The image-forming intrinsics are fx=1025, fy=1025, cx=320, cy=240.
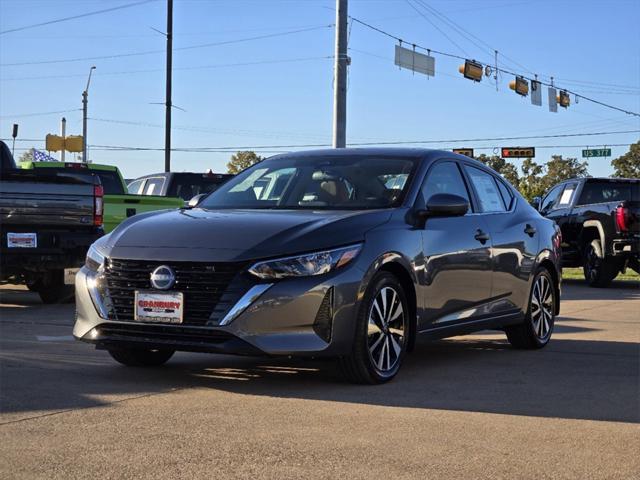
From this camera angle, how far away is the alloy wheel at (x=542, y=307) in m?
9.10

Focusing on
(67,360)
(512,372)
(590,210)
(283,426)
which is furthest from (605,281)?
(283,426)

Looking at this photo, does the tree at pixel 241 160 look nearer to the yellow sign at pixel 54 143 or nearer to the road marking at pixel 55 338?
the yellow sign at pixel 54 143

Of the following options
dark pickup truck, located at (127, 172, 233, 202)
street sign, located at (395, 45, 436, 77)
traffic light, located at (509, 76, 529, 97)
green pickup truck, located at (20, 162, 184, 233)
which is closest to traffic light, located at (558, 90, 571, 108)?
traffic light, located at (509, 76, 529, 97)

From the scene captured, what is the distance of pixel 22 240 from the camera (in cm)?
1203

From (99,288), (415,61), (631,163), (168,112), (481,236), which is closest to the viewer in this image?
(99,288)

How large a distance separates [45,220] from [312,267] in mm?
6731

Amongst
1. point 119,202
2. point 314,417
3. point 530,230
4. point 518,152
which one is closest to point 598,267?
point 119,202

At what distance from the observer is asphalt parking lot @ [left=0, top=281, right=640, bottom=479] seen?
4.54 meters

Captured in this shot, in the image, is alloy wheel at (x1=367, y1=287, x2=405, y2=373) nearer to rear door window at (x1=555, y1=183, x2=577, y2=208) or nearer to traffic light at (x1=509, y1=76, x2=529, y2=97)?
rear door window at (x1=555, y1=183, x2=577, y2=208)

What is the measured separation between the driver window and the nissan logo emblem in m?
2.11

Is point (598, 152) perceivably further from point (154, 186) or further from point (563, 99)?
point (154, 186)

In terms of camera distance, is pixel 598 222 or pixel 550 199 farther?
pixel 550 199

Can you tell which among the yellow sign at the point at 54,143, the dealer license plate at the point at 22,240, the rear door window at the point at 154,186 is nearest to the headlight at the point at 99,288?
the dealer license plate at the point at 22,240

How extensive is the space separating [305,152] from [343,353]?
2.38 metres
